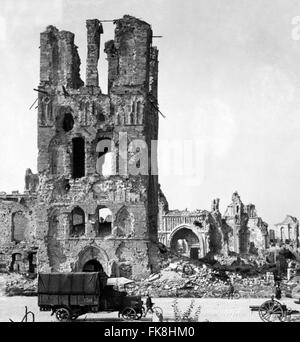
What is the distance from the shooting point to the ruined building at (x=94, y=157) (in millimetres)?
38031

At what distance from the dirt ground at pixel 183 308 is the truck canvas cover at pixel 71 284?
0.94 metres

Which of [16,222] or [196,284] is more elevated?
[16,222]

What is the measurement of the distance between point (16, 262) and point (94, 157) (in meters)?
15.2

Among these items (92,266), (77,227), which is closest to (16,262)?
(77,227)

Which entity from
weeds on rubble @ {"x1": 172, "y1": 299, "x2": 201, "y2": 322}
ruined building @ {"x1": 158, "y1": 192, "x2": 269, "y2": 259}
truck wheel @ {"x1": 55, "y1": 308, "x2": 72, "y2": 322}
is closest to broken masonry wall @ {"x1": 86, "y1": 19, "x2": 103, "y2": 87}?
truck wheel @ {"x1": 55, "y1": 308, "x2": 72, "y2": 322}

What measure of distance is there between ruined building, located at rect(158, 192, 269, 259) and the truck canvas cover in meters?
39.4

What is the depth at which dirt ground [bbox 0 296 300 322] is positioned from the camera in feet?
78.7

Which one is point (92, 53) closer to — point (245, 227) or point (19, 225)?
point (19, 225)

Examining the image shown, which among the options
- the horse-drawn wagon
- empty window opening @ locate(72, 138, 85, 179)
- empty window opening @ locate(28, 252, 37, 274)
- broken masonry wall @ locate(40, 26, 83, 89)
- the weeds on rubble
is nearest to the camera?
the weeds on rubble

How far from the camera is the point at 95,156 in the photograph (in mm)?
38812

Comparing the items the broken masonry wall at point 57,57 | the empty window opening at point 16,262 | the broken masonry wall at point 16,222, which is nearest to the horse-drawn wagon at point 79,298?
the broken masonry wall at point 57,57

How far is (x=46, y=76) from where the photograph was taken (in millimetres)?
39438

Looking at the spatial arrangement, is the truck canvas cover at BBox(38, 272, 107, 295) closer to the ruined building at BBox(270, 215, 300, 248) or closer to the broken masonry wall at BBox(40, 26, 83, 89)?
the broken masonry wall at BBox(40, 26, 83, 89)

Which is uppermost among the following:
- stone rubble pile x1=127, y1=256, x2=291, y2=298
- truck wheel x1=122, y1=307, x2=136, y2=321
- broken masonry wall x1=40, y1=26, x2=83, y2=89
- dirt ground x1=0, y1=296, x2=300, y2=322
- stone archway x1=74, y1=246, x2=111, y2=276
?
broken masonry wall x1=40, y1=26, x2=83, y2=89
